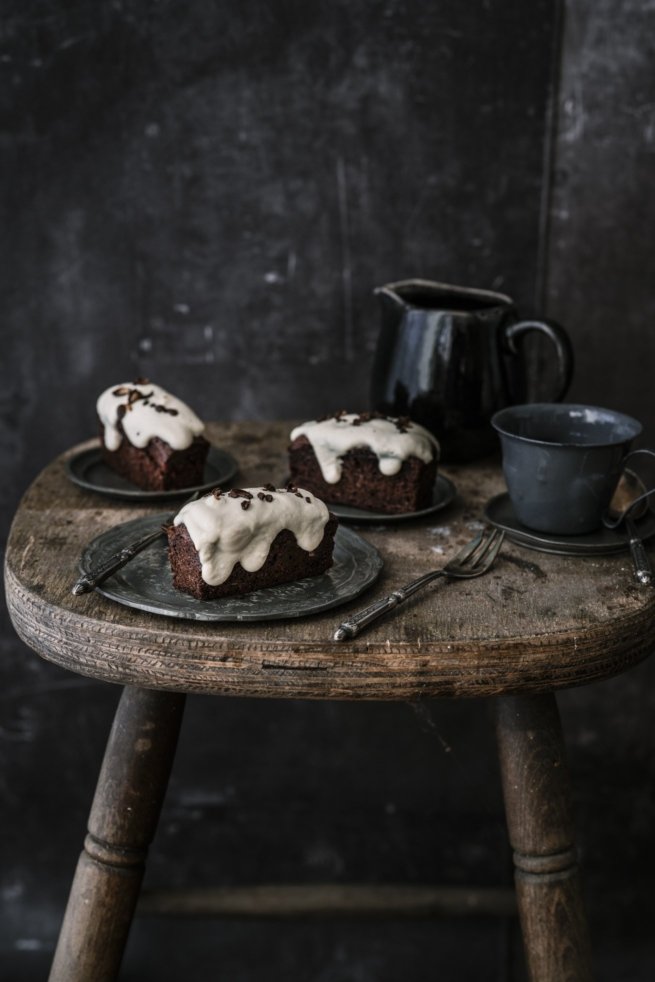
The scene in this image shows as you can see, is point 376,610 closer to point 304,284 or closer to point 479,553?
point 479,553

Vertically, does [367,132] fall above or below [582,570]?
above

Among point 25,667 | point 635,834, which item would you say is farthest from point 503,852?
point 25,667

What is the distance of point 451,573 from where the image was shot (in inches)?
40.3

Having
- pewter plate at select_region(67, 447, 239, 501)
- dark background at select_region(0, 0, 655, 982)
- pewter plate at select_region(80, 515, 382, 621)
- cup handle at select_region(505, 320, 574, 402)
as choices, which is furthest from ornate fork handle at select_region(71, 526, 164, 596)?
dark background at select_region(0, 0, 655, 982)

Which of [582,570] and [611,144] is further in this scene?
[611,144]

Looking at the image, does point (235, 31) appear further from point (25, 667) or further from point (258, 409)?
point (25, 667)

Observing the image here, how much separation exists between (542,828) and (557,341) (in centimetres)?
55

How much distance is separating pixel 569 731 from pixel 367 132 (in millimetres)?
1027

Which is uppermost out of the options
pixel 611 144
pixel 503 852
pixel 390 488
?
pixel 611 144

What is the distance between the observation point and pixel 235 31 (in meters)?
1.53

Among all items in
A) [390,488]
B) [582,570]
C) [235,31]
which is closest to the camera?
[582,570]

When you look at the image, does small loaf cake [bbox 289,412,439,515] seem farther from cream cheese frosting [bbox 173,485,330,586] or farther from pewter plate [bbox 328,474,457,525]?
cream cheese frosting [bbox 173,485,330,586]

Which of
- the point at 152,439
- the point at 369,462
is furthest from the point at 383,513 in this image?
the point at 152,439

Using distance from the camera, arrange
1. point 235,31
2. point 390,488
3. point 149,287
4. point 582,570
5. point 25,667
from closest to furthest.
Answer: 1. point 582,570
2. point 390,488
3. point 235,31
4. point 149,287
5. point 25,667
